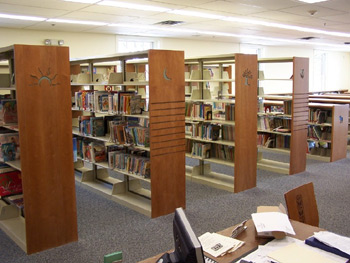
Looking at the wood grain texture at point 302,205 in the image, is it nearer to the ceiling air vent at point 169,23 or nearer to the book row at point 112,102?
the book row at point 112,102

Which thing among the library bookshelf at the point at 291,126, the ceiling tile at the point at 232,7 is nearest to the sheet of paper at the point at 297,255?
the library bookshelf at the point at 291,126

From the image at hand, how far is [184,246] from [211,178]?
4892 mm

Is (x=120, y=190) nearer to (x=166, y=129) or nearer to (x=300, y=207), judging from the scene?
(x=166, y=129)

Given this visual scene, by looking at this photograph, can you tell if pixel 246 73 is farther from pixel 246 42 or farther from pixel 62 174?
pixel 246 42

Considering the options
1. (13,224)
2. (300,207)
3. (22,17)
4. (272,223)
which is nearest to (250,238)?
(272,223)

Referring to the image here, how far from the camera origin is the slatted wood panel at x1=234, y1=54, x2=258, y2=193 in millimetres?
5418

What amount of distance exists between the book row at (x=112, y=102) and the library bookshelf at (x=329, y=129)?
155 inches

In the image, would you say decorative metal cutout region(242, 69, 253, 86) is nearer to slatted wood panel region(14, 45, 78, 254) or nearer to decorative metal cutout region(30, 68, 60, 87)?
slatted wood panel region(14, 45, 78, 254)

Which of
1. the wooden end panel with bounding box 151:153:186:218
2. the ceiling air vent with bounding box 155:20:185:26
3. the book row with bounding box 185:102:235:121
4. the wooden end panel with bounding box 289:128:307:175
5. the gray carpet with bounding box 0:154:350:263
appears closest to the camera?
the gray carpet with bounding box 0:154:350:263

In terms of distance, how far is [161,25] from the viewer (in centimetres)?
875

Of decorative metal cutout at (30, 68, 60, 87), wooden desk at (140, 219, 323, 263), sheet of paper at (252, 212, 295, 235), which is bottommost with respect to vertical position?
wooden desk at (140, 219, 323, 263)

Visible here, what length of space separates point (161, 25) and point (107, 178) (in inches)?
165

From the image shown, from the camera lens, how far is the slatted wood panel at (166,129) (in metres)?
4.51

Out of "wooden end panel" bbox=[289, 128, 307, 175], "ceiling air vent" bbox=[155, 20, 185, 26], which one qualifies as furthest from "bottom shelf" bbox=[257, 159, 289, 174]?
"ceiling air vent" bbox=[155, 20, 185, 26]
